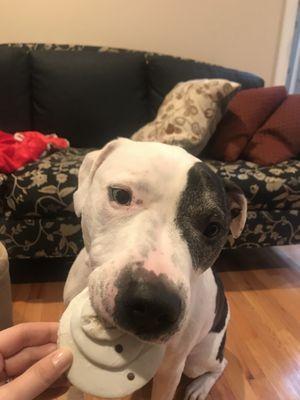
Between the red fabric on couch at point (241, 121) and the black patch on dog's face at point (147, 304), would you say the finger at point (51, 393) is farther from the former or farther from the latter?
the red fabric on couch at point (241, 121)

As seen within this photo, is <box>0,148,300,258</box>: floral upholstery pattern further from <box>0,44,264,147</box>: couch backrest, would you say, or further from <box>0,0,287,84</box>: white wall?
<box>0,0,287,84</box>: white wall

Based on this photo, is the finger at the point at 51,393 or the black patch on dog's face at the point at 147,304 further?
the finger at the point at 51,393

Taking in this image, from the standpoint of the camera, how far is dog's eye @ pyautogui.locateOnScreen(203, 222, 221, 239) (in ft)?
3.68

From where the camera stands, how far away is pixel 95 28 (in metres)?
3.40

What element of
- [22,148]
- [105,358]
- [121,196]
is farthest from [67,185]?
[105,358]

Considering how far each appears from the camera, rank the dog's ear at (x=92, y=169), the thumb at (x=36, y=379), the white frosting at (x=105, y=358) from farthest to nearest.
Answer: the dog's ear at (x=92, y=169)
the white frosting at (x=105, y=358)
the thumb at (x=36, y=379)

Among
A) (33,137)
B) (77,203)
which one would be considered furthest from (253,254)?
(77,203)

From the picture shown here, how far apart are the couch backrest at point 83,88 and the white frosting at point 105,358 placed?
7.81 ft

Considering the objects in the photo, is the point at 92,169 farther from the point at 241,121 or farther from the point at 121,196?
the point at 241,121

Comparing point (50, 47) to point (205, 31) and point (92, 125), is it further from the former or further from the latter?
point (205, 31)

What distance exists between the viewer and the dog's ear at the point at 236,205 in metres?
1.36

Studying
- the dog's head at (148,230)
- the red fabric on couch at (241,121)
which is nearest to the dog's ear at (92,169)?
the dog's head at (148,230)

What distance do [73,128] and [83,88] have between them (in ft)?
1.03

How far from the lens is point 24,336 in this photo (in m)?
1.05
